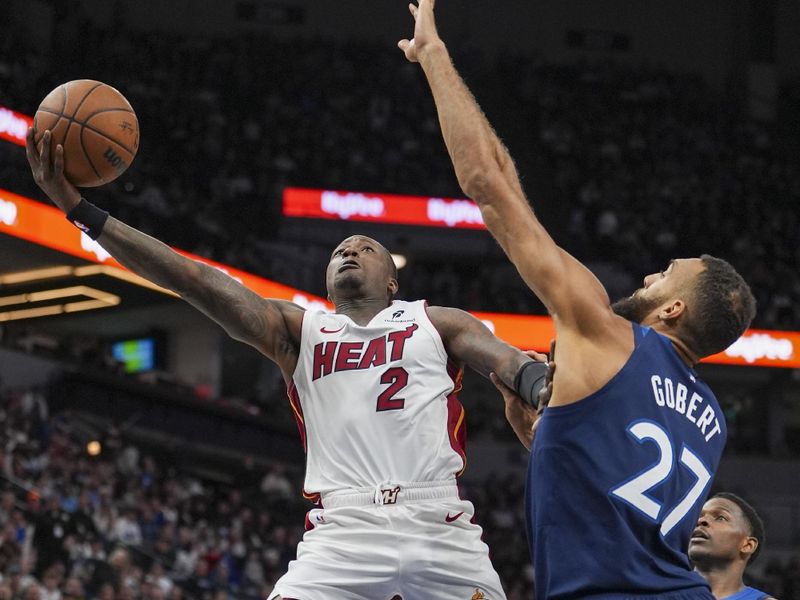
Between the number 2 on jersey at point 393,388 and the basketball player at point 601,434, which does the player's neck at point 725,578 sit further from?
the basketball player at point 601,434

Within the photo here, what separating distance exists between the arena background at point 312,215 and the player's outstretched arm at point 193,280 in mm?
8378

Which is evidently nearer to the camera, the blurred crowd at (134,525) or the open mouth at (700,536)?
Result: the open mouth at (700,536)

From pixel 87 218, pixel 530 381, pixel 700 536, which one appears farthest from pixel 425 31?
pixel 700 536

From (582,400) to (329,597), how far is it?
4.85 ft

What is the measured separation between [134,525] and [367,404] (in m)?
10.3

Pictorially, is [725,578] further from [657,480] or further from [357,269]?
[657,480]

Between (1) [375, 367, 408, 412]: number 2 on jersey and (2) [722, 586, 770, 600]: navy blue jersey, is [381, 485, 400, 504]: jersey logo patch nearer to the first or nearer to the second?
(1) [375, 367, 408, 412]: number 2 on jersey

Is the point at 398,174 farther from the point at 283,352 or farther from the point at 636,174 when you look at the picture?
the point at 283,352

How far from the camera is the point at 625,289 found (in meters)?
23.8

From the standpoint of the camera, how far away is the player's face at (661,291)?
11.4ft

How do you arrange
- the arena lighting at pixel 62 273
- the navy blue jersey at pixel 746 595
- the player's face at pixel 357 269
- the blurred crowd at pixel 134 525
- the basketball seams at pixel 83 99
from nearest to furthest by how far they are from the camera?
the basketball seams at pixel 83 99 < the player's face at pixel 357 269 < the navy blue jersey at pixel 746 595 < the blurred crowd at pixel 134 525 < the arena lighting at pixel 62 273

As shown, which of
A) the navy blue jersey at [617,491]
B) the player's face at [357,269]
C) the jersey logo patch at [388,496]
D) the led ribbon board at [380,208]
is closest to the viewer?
the navy blue jersey at [617,491]

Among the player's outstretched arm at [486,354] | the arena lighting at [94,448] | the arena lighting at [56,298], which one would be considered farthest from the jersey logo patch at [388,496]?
the arena lighting at [56,298]

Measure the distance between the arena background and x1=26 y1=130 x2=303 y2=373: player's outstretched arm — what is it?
838 cm
